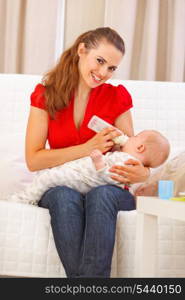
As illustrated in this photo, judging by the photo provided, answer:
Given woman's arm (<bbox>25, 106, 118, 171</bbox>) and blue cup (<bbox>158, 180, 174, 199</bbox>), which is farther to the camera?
woman's arm (<bbox>25, 106, 118, 171</bbox>)

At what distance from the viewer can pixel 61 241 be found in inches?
58.5

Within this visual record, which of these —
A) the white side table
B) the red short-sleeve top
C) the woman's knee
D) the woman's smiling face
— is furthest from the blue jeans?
the woman's smiling face

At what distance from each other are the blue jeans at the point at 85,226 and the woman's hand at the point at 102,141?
0.60 ft

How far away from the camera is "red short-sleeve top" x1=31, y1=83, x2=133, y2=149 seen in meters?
1.85

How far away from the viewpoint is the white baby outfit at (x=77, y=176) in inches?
66.4

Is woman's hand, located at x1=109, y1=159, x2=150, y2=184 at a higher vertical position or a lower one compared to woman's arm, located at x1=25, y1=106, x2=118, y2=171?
lower

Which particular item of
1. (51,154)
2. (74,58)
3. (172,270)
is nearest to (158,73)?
(74,58)

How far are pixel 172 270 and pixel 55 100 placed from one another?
2.20 ft

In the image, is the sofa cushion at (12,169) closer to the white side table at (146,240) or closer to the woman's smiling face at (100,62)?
the woman's smiling face at (100,62)

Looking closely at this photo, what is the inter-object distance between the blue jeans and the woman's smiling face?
1.34 ft

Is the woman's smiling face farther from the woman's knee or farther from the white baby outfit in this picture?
the woman's knee

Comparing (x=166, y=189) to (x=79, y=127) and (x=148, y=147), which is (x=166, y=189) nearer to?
(x=148, y=147)

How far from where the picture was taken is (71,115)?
1.87 meters

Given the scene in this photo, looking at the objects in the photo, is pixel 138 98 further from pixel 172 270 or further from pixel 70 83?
pixel 172 270
